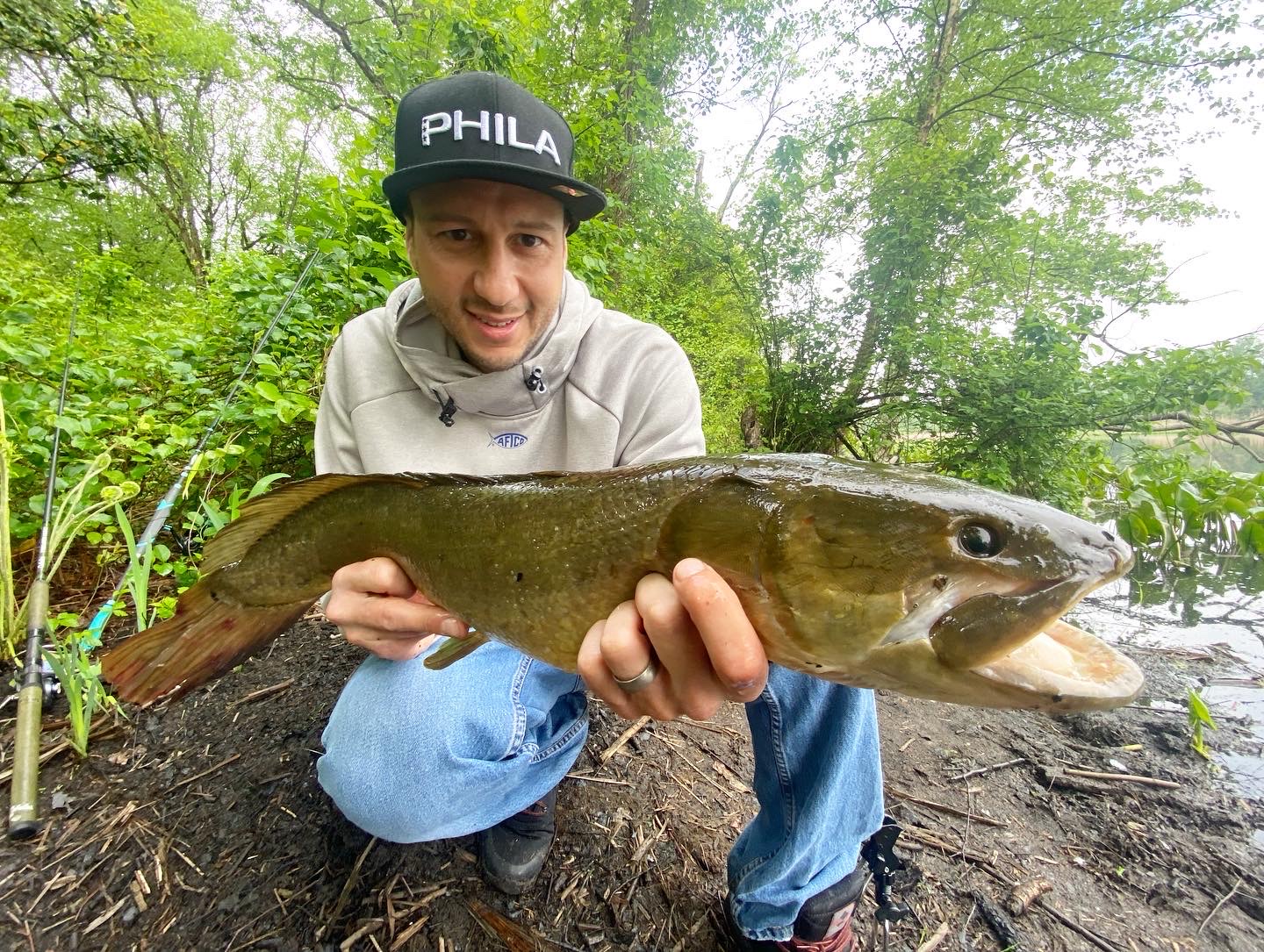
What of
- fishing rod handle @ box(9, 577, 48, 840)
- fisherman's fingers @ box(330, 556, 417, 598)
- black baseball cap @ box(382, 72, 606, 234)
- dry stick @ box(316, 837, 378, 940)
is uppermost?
black baseball cap @ box(382, 72, 606, 234)

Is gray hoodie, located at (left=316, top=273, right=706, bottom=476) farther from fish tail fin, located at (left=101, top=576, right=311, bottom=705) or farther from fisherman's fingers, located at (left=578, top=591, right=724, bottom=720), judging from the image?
fisherman's fingers, located at (left=578, top=591, right=724, bottom=720)

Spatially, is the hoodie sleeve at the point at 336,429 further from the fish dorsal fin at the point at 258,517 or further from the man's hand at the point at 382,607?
the man's hand at the point at 382,607

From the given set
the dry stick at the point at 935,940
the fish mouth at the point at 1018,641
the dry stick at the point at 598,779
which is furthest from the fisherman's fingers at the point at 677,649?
the dry stick at the point at 935,940

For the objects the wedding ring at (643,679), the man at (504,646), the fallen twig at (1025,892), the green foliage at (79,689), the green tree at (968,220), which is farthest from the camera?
the green tree at (968,220)

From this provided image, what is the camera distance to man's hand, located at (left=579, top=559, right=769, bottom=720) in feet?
3.27

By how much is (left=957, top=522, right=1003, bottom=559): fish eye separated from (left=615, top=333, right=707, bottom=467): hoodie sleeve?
110 centimetres

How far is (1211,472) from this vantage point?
5.76m

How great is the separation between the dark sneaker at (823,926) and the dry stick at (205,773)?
175 centimetres

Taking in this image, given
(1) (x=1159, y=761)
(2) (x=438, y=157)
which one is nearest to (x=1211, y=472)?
(1) (x=1159, y=761)

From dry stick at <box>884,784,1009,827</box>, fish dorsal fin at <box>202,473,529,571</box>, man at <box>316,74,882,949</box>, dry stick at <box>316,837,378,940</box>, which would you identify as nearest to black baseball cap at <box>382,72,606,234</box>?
man at <box>316,74,882,949</box>

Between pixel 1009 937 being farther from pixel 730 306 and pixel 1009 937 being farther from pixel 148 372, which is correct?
pixel 730 306

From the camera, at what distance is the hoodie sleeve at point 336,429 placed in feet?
6.98

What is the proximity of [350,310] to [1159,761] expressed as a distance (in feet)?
16.0

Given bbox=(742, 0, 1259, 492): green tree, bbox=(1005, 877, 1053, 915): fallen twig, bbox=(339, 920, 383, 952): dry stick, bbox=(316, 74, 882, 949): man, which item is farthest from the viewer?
bbox=(742, 0, 1259, 492): green tree
